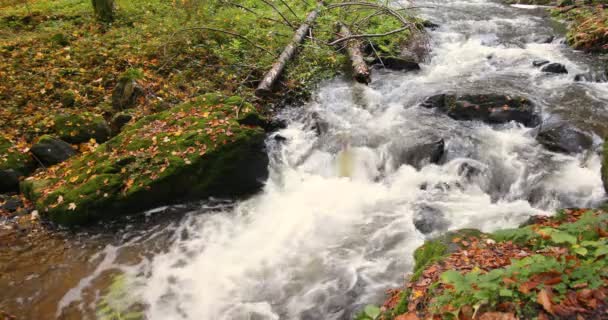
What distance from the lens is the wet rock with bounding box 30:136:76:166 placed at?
7.25 m

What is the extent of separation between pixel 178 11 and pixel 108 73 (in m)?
Answer: 4.26

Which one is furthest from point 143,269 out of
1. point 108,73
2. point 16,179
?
point 108,73

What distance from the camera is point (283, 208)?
6816mm

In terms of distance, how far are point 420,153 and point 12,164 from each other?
303 inches

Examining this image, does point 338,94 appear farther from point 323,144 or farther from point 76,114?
point 76,114

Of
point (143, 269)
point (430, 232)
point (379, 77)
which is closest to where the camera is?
point (143, 269)

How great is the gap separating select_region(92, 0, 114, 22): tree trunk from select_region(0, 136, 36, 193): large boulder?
6272 millimetres

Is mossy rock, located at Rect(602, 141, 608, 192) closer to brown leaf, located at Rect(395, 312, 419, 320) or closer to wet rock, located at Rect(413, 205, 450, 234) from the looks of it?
wet rock, located at Rect(413, 205, 450, 234)

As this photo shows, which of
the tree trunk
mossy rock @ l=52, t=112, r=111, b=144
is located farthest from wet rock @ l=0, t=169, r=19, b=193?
the tree trunk

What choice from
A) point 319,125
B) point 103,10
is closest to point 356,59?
point 319,125

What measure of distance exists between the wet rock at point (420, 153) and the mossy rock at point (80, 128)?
6.14 metres

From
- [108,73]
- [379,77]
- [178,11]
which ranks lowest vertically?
[379,77]

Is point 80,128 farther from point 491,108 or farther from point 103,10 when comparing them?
point 491,108

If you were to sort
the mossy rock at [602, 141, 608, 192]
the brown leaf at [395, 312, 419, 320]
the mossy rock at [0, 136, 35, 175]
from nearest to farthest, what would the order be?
the brown leaf at [395, 312, 419, 320]
the mossy rock at [602, 141, 608, 192]
the mossy rock at [0, 136, 35, 175]
